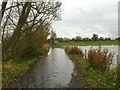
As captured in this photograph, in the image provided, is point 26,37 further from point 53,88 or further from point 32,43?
point 53,88

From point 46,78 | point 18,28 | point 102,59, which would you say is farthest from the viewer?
point 46,78

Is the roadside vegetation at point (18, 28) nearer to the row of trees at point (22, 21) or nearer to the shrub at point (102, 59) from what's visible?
Result: the row of trees at point (22, 21)

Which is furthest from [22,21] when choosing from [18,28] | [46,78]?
[46,78]

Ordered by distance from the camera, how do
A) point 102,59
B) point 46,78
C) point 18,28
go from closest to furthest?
point 18,28
point 102,59
point 46,78

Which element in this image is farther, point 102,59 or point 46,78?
point 46,78

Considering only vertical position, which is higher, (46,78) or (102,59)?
(102,59)

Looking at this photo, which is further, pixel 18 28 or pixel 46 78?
pixel 46 78

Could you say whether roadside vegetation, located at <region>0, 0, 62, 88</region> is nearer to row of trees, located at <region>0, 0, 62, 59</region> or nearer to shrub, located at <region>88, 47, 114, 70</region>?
row of trees, located at <region>0, 0, 62, 59</region>

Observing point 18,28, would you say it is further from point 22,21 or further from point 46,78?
point 46,78

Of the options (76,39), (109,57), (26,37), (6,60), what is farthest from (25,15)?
(76,39)

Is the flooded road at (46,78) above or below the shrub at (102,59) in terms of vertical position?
below

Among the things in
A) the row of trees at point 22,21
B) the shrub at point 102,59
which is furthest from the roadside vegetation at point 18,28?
the shrub at point 102,59

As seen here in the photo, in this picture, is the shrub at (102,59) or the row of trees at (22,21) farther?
the shrub at (102,59)

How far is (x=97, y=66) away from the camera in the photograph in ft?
58.7
